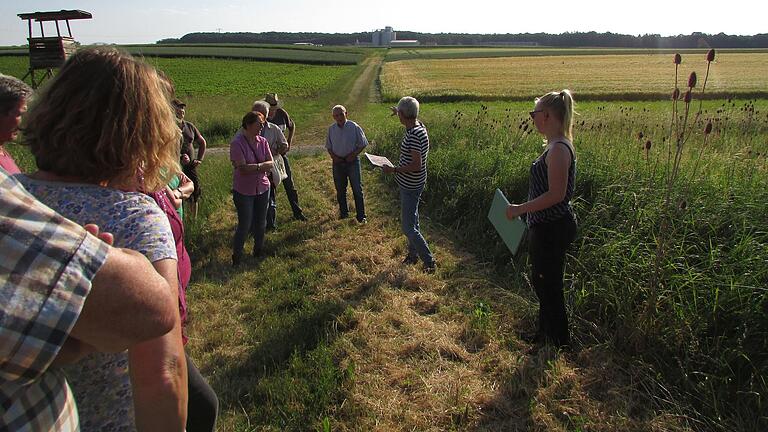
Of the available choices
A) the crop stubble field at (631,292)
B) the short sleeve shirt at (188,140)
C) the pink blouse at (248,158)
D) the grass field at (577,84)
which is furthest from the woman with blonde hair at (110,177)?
the grass field at (577,84)

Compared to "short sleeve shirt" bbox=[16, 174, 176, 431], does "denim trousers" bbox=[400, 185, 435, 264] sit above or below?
below

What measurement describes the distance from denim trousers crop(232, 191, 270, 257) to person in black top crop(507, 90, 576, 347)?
3.08 meters

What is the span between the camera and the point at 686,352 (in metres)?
3.03

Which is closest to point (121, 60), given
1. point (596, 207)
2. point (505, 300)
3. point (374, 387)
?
point (374, 387)

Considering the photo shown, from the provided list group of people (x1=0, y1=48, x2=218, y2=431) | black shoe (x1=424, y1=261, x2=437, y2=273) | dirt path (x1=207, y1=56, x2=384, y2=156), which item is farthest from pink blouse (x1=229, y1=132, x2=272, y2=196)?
dirt path (x1=207, y1=56, x2=384, y2=156)

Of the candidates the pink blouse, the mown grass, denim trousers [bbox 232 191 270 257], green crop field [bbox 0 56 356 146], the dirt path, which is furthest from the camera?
green crop field [bbox 0 56 356 146]

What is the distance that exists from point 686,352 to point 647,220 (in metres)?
1.42

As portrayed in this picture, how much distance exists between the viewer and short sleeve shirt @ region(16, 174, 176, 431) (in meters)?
1.25

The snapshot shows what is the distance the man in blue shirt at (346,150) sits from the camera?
21.6 feet

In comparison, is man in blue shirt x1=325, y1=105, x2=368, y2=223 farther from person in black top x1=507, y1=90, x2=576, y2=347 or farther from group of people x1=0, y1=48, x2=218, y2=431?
group of people x1=0, y1=48, x2=218, y2=431

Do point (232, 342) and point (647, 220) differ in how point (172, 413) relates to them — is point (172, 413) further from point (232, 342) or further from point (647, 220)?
point (647, 220)

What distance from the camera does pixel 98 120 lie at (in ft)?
4.08

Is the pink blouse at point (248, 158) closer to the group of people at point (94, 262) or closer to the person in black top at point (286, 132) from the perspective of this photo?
the person in black top at point (286, 132)

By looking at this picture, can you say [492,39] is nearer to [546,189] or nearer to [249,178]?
[249,178]
